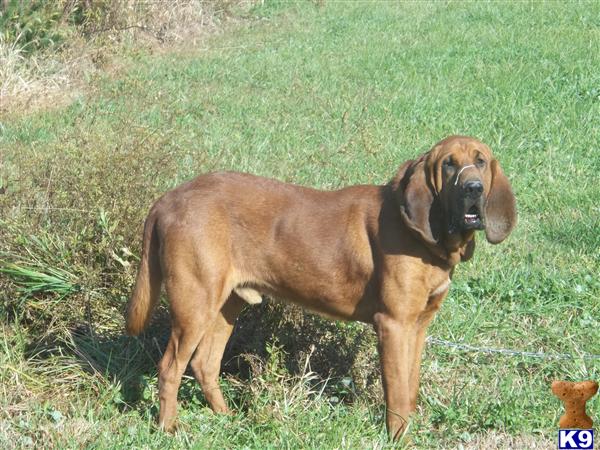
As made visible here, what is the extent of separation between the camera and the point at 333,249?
5293 millimetres

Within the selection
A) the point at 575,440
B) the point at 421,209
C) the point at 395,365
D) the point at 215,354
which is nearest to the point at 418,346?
the point at 395,365

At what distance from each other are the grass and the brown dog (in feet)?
1.39

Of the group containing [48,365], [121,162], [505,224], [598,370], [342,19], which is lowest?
[342,19]

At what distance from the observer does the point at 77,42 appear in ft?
47.2

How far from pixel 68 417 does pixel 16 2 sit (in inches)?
352

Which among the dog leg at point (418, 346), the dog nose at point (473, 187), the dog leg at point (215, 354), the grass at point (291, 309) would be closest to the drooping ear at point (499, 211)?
the dog nose at point (473, 187)

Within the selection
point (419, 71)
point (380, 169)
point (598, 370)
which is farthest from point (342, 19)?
point (598, 370)

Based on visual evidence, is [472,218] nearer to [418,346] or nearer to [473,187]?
[473,187]

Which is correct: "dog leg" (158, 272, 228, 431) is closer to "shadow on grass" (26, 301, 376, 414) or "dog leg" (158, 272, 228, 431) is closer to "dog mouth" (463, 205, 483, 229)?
"shadow on grass" (26, 301, 376, 414)

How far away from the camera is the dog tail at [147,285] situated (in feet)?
17.8

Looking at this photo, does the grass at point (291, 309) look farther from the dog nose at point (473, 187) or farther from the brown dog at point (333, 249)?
the dog nose at point (473, 187)

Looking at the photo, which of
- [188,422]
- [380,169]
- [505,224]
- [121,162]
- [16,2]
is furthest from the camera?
[16,2]

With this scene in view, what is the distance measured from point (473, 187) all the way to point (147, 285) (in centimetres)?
189

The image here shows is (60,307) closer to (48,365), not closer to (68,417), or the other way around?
(48,365)
